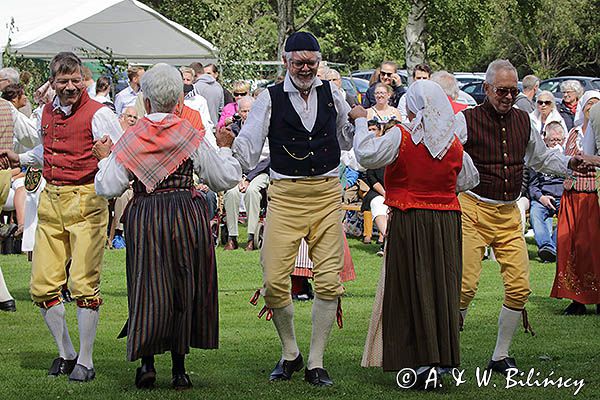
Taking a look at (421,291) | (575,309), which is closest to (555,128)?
(575,309)

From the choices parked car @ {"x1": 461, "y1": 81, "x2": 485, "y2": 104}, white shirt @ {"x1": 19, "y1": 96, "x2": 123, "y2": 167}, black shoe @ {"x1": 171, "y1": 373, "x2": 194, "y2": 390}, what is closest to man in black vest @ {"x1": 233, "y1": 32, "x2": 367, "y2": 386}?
black shoe @ {"x1": 171, "y1": 373, "x2": 194, "y2": 390}

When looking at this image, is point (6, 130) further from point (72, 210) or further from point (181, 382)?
point (181, 382)

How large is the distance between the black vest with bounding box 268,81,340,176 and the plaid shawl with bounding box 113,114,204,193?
0.71m

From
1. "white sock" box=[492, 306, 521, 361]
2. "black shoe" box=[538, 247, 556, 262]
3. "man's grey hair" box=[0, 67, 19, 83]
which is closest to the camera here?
"white sock" box=[492, 306, 521, 361]

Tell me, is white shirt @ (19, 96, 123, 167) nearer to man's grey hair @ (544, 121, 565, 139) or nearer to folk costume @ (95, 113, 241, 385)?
folk costume @ (95, 113, 241, 385)

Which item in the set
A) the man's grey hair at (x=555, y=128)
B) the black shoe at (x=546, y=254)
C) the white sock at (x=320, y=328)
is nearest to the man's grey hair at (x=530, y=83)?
the man's grey hair at (x=555, y=128)

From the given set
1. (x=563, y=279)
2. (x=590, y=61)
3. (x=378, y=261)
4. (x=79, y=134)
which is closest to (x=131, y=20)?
(x=378, y=261)

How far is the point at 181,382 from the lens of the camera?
6.84m

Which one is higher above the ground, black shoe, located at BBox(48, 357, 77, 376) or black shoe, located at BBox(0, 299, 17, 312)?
black shoe, located at BBox(48, 357, 77, 376)

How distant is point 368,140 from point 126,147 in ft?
4.68

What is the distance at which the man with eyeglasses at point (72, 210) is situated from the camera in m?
7.10

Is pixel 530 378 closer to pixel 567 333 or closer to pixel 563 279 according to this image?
pixel 567 333

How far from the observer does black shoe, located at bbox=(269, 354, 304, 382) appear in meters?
7.27

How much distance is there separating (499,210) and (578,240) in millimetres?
3141
